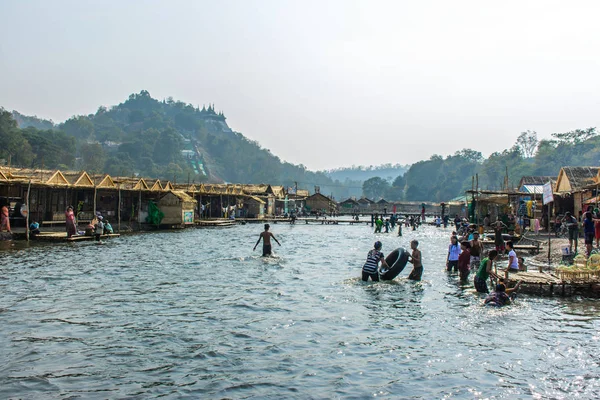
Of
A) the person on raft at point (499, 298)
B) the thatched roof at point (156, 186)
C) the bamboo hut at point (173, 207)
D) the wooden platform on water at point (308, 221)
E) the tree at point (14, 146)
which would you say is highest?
the tree at point (14, 146)

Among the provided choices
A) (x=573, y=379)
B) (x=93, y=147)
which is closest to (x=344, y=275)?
(x=573, y=379)

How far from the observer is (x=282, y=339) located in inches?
421

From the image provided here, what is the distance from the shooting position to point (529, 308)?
43.1 ft

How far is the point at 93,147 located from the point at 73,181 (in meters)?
127

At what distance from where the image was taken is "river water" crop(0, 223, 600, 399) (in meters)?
8.16

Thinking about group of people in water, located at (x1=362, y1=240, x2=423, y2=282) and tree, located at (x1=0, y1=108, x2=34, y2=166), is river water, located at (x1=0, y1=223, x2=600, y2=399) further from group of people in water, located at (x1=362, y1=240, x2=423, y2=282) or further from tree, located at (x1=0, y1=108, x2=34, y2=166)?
tree, located at (x1=0, y1=108, x2=34, y2=166)

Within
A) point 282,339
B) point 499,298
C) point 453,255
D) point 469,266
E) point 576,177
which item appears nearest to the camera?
point 282,339

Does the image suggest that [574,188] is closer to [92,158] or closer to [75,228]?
[75,228]

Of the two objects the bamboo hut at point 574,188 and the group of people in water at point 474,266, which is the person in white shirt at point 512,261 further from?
the bamboo hut at point 574,188

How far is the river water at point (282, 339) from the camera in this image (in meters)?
8.16

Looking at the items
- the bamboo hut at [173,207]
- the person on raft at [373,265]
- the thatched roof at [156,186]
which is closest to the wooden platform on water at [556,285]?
the person on raft at [373,265]

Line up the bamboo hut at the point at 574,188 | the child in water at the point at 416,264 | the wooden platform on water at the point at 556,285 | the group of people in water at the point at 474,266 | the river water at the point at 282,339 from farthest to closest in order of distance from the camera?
the bamboo hut at the point at 574,188 → the child in water at the point at 416,264 → the wooden platform on water at the point at 556,285 → the group of people in water at the point at 474,266 → the river water at the point at 282,339

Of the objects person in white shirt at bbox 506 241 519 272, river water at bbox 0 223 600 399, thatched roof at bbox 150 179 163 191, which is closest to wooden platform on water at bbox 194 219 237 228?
thatched roof at bbox 150 179 163 191

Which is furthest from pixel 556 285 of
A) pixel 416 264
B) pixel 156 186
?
pixel 156 186
